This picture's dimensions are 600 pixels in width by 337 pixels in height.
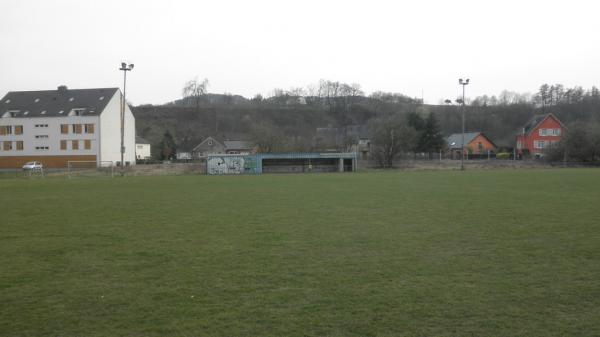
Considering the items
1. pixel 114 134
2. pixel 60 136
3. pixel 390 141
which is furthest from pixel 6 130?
pixel 390 141

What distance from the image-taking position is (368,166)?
2292 inches

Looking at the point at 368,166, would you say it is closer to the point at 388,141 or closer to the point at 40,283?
the point at 388,141

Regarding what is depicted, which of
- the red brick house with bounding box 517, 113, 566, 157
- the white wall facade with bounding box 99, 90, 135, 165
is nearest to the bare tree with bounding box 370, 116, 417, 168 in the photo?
the red brick house with bounding box 517, 113, 566, 157

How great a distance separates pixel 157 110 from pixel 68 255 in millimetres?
118688

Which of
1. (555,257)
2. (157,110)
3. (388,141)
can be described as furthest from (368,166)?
(157,110)

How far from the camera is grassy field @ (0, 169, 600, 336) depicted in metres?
5.02

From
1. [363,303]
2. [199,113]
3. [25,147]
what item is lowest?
[363,303]

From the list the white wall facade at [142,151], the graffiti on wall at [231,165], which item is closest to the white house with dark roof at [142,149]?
the white wall facade at [142,151]

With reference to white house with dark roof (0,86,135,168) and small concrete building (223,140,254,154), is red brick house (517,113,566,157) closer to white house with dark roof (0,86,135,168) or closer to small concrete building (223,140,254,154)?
small concrete building (223,140,254,154)

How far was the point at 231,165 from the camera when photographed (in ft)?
169

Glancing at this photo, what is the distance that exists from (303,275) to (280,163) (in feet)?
155

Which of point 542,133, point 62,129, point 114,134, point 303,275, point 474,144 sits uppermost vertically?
point 542,133

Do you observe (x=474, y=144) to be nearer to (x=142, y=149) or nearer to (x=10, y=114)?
(x=142, y=149)

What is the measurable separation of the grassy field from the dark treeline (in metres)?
79.6
